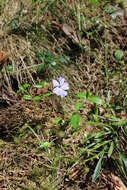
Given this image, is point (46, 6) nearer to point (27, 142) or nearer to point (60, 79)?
point (60, 79)

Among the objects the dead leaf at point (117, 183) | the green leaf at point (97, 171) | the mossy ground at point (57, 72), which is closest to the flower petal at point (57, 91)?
the mossy ground at point (57, 72)

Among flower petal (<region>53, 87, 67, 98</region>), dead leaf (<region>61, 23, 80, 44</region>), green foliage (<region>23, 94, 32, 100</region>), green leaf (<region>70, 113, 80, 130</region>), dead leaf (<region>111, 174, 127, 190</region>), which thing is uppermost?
dead leaf (<region>61, 23, 80, 44</region>)

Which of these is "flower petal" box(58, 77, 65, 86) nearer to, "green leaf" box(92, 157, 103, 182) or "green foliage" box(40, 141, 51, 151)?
"green foliage" box(40, 141, 51, 151)

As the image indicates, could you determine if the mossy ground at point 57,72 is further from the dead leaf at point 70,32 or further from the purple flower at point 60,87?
the purple flower at point 60,87

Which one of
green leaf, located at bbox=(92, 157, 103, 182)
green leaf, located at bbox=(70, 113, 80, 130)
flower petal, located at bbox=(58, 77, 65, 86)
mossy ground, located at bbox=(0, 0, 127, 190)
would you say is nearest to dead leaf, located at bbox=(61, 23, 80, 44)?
mossy ground, located at bbox=(0, 0, 127, 190)

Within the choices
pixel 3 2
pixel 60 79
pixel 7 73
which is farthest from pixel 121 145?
pixel 3 2

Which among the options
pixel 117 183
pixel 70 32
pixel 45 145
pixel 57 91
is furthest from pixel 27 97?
pixel 117 183
